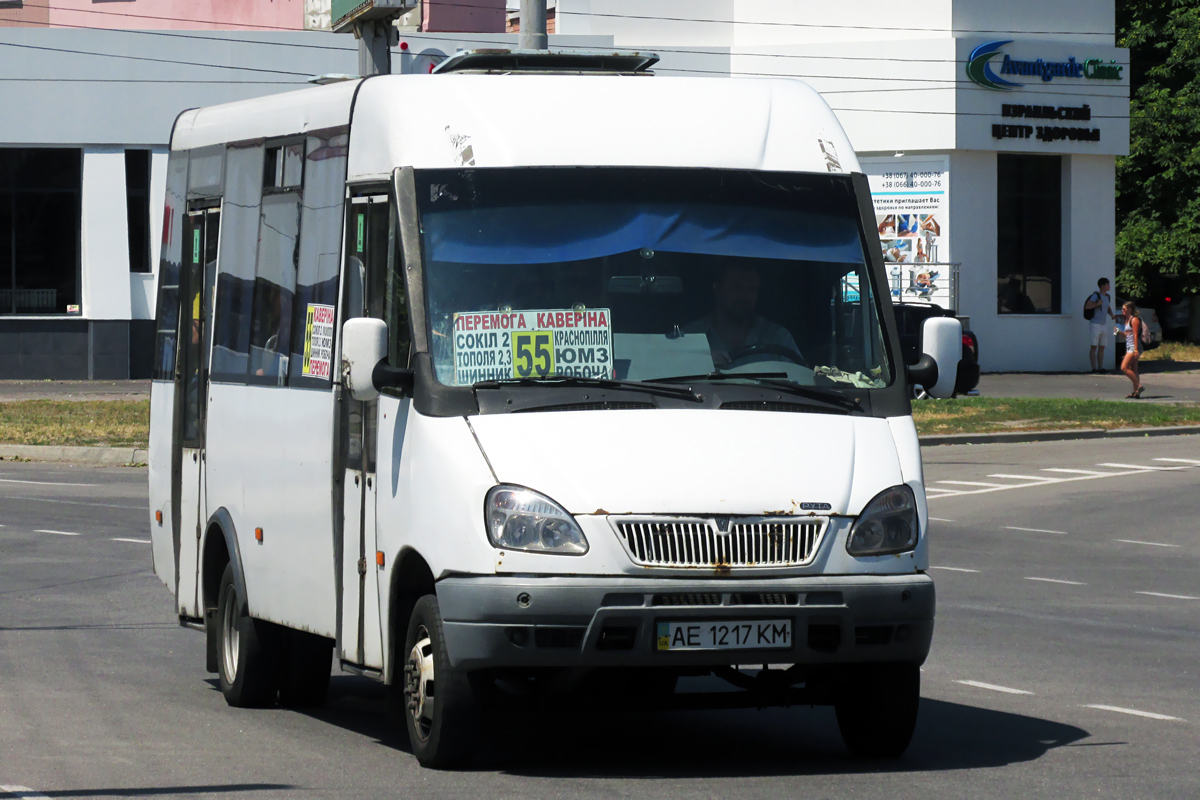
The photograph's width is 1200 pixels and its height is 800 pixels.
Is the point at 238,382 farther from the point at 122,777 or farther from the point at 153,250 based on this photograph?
the point at 153,250

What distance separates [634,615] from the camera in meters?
6.41

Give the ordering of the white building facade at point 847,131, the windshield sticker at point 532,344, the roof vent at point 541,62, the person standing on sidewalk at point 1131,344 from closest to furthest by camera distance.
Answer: the windshield sticker at point 532,344 < the roof vent at point 541,62 < the person standing on sidewalk at point 1131,344 < the white building facade at point 847,131

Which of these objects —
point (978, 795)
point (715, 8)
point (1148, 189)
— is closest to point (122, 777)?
point (978, 795)

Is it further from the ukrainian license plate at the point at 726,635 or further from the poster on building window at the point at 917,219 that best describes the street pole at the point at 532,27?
the poster on building window at the point at 917,219

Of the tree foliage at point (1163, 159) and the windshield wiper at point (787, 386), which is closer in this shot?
the windshield wiper at point (787, 386)

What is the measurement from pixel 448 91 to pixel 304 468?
5.38 ft

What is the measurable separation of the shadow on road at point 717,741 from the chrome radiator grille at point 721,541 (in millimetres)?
695

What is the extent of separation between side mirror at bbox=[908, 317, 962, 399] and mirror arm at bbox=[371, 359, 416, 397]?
1929mm

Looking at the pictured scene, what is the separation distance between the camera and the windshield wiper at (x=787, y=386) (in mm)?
7051

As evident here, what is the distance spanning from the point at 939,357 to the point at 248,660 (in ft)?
10.6

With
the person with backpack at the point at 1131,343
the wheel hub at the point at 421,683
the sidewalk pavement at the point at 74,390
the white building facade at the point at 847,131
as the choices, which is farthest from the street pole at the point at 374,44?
the white building facade at the point at 847,131

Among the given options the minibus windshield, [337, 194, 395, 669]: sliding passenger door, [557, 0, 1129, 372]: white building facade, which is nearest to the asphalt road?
[337, 194, 395, 669]: sliding passenger door

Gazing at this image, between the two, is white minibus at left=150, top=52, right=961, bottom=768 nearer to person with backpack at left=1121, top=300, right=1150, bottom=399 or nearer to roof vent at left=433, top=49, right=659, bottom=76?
roof vent at left=433, top=49, right=659, bottom=76

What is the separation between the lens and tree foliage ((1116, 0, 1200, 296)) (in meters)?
46.5
